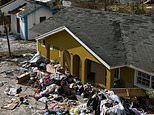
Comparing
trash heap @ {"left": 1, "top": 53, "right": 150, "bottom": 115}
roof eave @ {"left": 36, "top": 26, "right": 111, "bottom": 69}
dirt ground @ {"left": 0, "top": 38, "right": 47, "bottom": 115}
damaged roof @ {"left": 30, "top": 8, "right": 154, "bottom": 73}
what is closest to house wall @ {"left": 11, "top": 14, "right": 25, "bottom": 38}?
dirt ground @ {"left": 0, "top": 38, "right": 47, "bottom": 115}

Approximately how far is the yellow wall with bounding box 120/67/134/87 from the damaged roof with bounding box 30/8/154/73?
0.87 m

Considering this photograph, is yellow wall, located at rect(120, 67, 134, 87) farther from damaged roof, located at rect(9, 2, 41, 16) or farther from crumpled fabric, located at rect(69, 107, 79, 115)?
damaged roof, located at rect(9, 2, 41, 16)

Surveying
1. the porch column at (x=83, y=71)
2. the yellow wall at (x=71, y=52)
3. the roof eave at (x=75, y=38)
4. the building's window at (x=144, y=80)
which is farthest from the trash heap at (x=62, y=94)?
the building's window at (x=144, y=80)

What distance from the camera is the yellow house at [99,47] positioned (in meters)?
23.1

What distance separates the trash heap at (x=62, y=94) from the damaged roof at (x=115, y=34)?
94.5 inches

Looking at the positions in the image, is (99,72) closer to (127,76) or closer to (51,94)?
(127,76)

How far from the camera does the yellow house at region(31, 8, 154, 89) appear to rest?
75.9 feet

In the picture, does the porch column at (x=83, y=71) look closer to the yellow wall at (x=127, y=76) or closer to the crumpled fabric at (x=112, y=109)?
the yellow wall at (x=127, y=76)

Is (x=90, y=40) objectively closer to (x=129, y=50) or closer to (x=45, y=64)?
(x=129, y=50)

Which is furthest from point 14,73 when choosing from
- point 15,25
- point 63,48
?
point 15,25

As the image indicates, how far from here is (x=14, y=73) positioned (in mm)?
29531

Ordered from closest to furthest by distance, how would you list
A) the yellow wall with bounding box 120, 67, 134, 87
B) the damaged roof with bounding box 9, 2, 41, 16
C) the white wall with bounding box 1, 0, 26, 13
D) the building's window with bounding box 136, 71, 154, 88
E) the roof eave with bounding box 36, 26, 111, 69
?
the building's window with bounding box 136, 71, 154, 88 < the roof eave with bounding box 36, 26, 111, 69 < the yellow wall with bounding box 120, 67, 134, 87 < the damaged roof with bounding box 9, 2, 41, 16 < the white wall with bounding box 1, 0, 26, 13

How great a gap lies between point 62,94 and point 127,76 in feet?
14.5

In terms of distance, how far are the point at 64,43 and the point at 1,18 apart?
11.1 m
